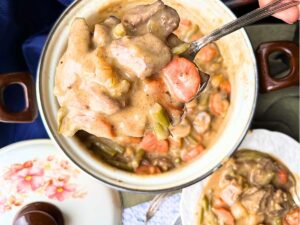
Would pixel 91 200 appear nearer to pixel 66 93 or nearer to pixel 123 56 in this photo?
pixel 66 93

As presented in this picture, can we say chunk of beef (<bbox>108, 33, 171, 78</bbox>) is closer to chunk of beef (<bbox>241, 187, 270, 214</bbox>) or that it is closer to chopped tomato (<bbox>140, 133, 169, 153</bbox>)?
chopped tomato (<bbox>140, 133, 169, 153</bbox>)

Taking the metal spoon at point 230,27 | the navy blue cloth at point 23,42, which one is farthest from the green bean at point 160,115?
the navy blue cloth at point 23,42

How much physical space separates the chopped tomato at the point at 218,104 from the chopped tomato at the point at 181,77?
1.68ft

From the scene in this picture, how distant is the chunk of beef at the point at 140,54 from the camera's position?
1.07 meters

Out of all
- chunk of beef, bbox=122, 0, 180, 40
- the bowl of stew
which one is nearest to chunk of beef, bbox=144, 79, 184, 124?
the bowl of stew

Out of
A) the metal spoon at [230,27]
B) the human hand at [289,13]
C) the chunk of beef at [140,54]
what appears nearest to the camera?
the chunk of beef at [140,54]

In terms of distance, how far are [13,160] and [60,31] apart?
48cm

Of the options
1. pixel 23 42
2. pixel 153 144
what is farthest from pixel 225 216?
pixel 23 42

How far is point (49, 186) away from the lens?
1678 millimetres

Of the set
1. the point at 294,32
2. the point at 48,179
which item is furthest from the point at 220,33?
the point at 48,179

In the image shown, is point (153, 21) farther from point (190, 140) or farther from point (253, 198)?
point (253, 198)

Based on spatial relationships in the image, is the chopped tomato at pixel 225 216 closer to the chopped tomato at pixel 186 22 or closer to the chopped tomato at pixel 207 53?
the chopped tomato at pixel 207 53

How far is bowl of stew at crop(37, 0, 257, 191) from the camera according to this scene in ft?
3.64

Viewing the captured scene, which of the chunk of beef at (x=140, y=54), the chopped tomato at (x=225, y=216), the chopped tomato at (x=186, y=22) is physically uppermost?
the chunk of beef at (x=140, y=54)
